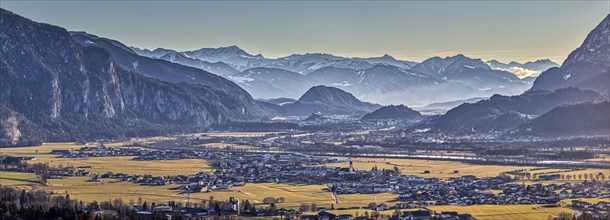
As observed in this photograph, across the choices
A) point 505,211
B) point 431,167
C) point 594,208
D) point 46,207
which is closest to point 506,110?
point 431,167

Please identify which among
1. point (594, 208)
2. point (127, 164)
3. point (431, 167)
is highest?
point (127, 164)

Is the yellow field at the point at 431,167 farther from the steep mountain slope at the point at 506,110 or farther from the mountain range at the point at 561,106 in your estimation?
the steep mountain slope at the point at 506,110

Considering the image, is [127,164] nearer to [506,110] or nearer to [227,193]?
[227,193]

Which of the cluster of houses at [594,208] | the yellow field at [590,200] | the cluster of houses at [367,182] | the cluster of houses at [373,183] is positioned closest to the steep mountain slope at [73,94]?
the cluster of houses at [373,183]

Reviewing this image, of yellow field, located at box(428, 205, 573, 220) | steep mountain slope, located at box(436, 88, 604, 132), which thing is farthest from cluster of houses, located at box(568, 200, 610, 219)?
steep mountain slope, located at box(436, 88, 604, 132)

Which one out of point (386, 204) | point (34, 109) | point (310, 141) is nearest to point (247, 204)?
point (386, 204)

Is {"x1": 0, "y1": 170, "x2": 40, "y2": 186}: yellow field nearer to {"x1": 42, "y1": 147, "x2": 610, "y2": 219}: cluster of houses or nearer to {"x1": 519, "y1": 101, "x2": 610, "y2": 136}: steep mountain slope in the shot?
{"x1": 42, "y1": 147, "x2": 610, "y2": 219}: cluster of houses
